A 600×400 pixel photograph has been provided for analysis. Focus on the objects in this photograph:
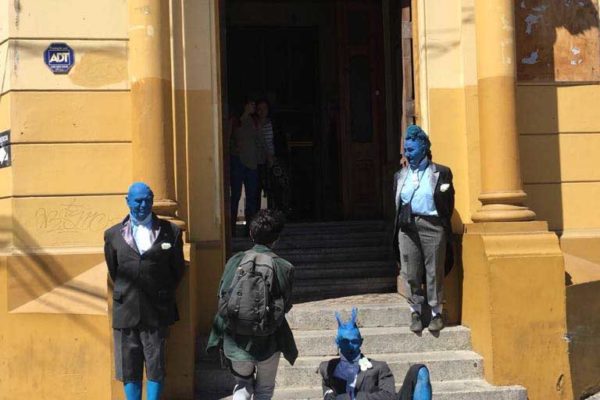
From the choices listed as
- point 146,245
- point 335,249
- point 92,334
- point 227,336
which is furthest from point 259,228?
point 335,249

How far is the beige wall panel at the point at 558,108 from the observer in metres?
7.30

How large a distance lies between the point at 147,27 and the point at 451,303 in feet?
12.2

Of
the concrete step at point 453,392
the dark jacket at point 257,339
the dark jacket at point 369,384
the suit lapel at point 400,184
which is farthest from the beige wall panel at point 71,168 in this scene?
the dark jacket at point 369,384

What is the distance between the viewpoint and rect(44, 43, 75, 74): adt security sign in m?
6.76

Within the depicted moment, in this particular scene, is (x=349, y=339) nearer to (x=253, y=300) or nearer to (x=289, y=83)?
(x=253, y=300)

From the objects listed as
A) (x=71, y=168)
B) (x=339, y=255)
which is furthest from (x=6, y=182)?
(x=339, y=255)

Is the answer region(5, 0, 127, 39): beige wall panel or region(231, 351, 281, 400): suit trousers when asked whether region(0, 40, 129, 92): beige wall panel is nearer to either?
region(5, 0, 127, 39): beige wall panel

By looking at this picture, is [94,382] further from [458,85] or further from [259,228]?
[458,85]

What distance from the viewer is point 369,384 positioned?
441 cm

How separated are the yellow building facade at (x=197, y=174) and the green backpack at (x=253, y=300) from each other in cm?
172

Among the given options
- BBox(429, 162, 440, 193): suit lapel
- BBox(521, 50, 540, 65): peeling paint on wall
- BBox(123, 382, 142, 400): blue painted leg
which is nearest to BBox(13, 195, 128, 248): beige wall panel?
BBox(123, 382, 142, 400): blue painted leg

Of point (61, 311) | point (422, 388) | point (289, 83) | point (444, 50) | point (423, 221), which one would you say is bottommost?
point (422, 388)

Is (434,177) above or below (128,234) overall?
above

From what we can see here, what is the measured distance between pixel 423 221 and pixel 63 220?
10.5 feet
